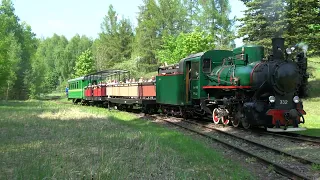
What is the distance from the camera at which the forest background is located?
23.3 m

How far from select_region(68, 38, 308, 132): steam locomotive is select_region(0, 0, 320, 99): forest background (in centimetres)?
917

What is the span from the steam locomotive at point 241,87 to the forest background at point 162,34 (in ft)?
30.1

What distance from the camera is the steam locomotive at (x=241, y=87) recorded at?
1152 cm

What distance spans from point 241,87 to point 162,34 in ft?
119

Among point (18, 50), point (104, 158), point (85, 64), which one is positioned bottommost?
point (104, 158)

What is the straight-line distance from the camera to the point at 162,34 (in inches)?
1868

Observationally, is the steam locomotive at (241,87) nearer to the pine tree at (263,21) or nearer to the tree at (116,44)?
the pine tree at (263,21)

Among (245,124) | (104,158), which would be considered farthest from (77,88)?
(104,158)

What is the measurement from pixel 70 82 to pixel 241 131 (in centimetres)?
3239

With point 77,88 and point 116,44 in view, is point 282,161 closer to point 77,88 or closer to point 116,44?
point 77,88

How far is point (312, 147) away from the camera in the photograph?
30.2 ft

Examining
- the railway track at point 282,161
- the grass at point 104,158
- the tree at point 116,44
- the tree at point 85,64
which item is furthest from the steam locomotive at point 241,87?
the tree at point 85,64

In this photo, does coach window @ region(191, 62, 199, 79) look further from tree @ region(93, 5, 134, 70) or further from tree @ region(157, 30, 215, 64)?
tree @ region(93, 5, 134, 70)

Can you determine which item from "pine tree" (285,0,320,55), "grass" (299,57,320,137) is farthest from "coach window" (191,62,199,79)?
"pine tree" (285,0,320,55)
